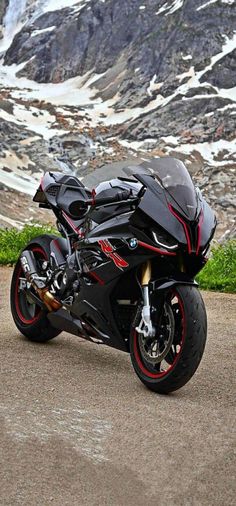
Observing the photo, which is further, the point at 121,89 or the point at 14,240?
the point at 121,89

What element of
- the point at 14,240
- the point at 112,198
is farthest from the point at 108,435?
the point at 14,240

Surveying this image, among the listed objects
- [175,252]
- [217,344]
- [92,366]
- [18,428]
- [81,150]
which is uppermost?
[175,252]

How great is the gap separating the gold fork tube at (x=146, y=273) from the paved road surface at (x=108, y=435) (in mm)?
671

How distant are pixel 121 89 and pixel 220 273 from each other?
157 m

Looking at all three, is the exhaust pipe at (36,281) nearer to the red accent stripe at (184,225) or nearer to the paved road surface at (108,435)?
the paved road surface at (108,435)

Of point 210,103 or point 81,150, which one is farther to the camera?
point 210,103

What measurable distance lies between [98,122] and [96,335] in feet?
480

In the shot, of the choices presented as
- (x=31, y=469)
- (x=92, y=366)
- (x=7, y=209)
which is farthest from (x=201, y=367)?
(x=7, y=209)

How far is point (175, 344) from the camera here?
4.88 meters

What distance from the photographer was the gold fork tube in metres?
5.07

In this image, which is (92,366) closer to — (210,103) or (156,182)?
(156,182)

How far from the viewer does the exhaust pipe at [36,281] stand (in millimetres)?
6152

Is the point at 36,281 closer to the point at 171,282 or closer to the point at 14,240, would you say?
the point at 171,282

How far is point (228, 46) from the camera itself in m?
162
